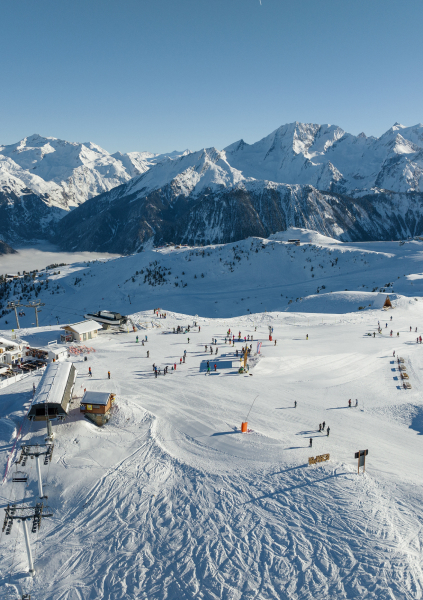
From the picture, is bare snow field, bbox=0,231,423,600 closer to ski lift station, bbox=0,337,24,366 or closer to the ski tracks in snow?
the ski tracks in snow

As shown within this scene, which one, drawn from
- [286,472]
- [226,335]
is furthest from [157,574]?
[226,335]

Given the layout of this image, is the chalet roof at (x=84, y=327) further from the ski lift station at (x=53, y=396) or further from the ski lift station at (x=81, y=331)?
the ski lift station at (x=53, y=396)

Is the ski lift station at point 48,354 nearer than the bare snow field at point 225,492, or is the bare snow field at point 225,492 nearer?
the bare snow field at point 225,492

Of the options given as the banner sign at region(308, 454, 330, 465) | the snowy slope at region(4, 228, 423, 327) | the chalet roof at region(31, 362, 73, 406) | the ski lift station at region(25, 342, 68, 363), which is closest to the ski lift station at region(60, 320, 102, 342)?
the ski lift station at region(25, 342, 68, 363)

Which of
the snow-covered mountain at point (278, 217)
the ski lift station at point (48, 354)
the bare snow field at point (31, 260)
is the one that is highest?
the snow-covered mountain at point (278, 217)

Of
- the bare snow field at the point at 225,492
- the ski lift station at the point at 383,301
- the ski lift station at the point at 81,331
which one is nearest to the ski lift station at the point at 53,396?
the bare snow field at the point at 225,492

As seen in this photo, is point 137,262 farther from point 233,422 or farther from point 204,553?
point 204,553

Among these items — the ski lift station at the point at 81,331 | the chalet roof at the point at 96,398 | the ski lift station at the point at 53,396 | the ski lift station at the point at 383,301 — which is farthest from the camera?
the ski lift station at the point at 383,301
